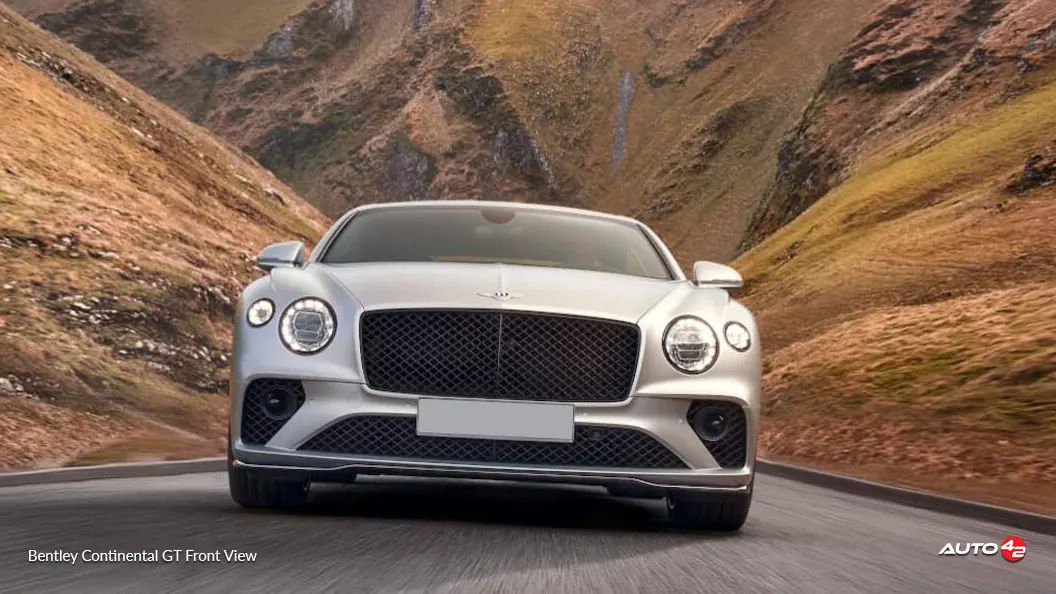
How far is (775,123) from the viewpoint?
372 ft

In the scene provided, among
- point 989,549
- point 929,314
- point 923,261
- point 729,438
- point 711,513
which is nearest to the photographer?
point 729,438

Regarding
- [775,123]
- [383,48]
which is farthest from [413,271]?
[383,48]

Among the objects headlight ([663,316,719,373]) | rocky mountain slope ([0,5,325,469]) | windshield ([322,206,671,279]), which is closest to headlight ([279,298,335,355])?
windshield ([322,206,671,279])

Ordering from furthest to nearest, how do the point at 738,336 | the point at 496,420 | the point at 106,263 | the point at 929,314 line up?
the point at 929,314 < the point at 106,263 < the point at 738,336 < the point at 496,420

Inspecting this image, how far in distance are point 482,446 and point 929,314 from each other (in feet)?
93.7

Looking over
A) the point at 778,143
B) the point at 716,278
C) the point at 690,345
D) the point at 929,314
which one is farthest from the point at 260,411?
the point at 778,143

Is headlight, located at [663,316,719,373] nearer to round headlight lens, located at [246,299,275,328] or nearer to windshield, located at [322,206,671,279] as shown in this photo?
windshield, located at [322,206,671,279]

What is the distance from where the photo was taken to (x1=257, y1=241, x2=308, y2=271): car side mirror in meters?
7.73

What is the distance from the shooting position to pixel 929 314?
110 feet

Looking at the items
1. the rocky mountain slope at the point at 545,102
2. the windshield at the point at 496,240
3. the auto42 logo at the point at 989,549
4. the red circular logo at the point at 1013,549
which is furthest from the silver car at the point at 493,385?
the rocky mountain slope at the point at 545,102

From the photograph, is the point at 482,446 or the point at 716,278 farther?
the point at 716,278

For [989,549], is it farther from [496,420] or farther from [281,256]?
[281,256]

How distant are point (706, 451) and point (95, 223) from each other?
28.1 metres

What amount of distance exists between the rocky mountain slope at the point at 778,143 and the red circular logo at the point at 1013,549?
4.53 m
